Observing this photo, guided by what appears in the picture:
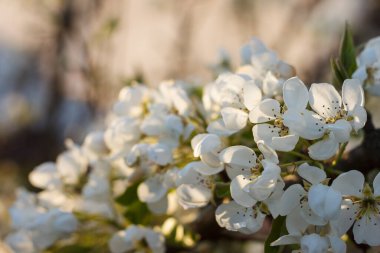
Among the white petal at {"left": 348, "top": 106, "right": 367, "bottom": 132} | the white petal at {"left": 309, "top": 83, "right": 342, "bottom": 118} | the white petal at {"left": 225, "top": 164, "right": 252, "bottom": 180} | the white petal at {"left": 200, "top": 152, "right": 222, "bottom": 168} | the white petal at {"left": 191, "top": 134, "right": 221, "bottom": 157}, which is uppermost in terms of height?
the white petal at {"left": 191, "top": 134, "right": 221, "bottom": 157}

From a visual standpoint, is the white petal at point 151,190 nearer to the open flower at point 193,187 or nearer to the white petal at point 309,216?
the open flower at point 193,187

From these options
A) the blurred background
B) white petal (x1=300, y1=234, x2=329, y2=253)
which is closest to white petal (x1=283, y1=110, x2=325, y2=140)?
white petal (x1=300, y1=234, x2=329, y2=253)

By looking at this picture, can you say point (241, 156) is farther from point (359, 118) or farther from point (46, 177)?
point (46, 177)

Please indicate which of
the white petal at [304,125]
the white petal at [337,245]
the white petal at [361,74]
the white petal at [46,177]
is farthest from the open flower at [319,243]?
the white petal at [46,177]

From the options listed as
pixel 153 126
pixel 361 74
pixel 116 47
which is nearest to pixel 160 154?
pixel 153 126

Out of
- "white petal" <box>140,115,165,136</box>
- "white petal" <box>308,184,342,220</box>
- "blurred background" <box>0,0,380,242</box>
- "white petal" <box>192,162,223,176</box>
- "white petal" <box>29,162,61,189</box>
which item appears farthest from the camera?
"blurred background" <box>0,0,380,242</box>

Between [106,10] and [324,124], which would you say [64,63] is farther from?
[324,124]

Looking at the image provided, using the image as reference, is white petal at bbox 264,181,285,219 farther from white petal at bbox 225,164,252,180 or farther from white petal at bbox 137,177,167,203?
white petal at bbox 137,177,167,203

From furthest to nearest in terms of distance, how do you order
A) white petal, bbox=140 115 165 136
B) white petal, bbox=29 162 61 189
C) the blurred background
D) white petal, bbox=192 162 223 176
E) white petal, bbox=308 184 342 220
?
the blurred background, white petal, bbox=29 162 61 189, white petal, bbox=140 115 165 136, white petal, bbox=192 162 223 176, white petal, bbox=308 184 342 220
